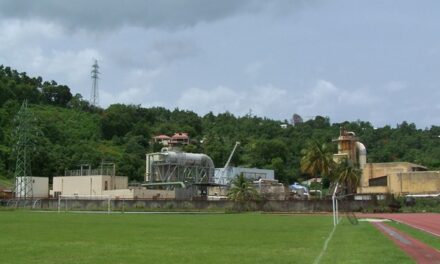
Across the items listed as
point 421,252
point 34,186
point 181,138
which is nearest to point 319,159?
point 34,186

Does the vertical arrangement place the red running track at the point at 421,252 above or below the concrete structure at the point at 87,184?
below

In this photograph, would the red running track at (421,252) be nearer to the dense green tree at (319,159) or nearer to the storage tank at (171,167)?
the dense green tree at (319,159)

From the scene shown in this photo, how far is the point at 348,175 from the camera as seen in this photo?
9431cm

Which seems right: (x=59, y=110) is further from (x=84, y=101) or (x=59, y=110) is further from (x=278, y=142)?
(x=278, y=142)

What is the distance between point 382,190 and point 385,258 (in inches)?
3207

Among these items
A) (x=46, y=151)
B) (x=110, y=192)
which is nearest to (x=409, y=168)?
(x=110, y=192)

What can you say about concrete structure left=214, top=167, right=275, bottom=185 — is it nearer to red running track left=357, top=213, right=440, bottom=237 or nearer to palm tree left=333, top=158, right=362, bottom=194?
palm tree left=333, top=158, right=362, bottom=194

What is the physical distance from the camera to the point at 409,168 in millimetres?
99000

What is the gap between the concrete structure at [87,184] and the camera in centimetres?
9875

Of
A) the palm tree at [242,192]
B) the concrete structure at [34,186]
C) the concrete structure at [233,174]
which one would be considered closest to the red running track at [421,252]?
the palm tree at [242,192]

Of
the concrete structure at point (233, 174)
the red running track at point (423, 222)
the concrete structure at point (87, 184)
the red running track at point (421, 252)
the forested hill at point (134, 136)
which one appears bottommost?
the red running track at point (423, 222)

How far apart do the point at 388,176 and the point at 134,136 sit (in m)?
79.6

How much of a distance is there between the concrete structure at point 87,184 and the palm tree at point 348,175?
1472 inches

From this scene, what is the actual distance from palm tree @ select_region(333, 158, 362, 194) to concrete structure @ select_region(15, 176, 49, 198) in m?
52.8
